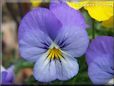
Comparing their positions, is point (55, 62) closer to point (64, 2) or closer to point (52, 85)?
point (64, 2)

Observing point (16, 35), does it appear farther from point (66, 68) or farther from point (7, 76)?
point (66, 68)


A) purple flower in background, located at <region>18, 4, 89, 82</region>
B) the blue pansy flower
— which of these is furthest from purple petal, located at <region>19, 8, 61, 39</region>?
the blue pansy flower

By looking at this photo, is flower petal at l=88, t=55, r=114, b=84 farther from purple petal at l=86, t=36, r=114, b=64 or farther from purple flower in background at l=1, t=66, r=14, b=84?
purple flower in background at l=1, t=66, r=14, b=84

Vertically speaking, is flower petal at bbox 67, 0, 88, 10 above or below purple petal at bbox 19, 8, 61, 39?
above

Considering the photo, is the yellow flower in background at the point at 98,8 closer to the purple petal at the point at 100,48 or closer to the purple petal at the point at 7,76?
the purple petal at the point at 100,48

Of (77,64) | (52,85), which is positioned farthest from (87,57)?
(52,85)
